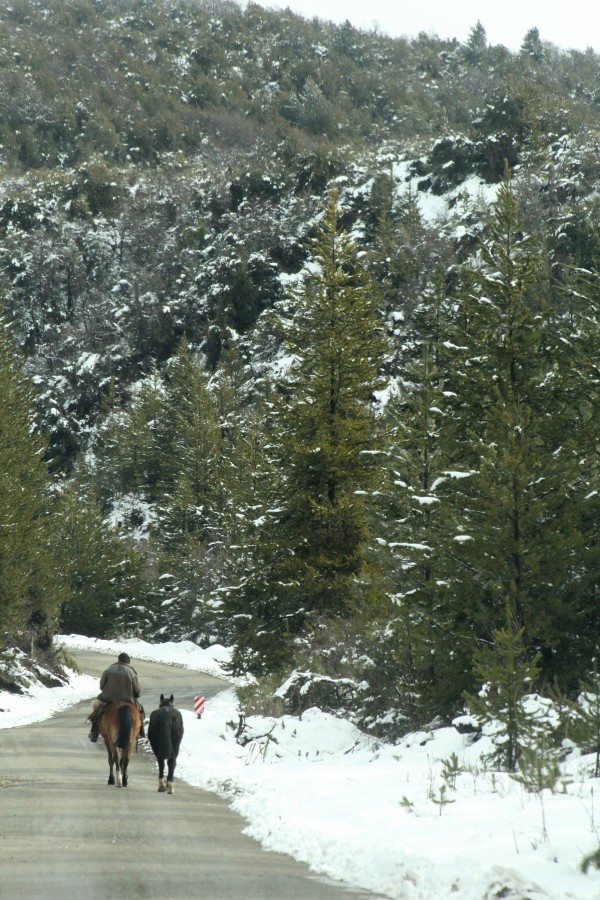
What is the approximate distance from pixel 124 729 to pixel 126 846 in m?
4.31

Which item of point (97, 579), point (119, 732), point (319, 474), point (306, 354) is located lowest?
point (119, 732)

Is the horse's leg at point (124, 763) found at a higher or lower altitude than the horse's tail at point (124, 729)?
lower

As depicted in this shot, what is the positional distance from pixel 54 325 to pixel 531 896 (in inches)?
4215

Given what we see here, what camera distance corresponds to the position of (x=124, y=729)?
12.5 m

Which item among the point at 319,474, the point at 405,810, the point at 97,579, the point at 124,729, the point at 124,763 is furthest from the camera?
the point at 97,579

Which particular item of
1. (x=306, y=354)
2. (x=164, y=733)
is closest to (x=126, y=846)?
(x=164, y=733)

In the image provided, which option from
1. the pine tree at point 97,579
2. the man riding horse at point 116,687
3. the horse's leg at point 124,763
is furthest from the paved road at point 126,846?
the pine tree at point 97,579

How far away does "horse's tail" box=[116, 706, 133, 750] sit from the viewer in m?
12.5

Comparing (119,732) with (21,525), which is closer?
(119,732)

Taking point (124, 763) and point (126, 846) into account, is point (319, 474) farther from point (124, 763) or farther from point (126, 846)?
point (126, 846)

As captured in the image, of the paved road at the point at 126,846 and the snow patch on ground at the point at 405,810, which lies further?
the paved road at the point at 126,846

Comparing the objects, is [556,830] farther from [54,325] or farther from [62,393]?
[54,325]

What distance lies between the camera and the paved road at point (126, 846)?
6.69 metres

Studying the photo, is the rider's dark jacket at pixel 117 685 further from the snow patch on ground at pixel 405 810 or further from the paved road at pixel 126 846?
the snow patch on ground at pixel 405 810
